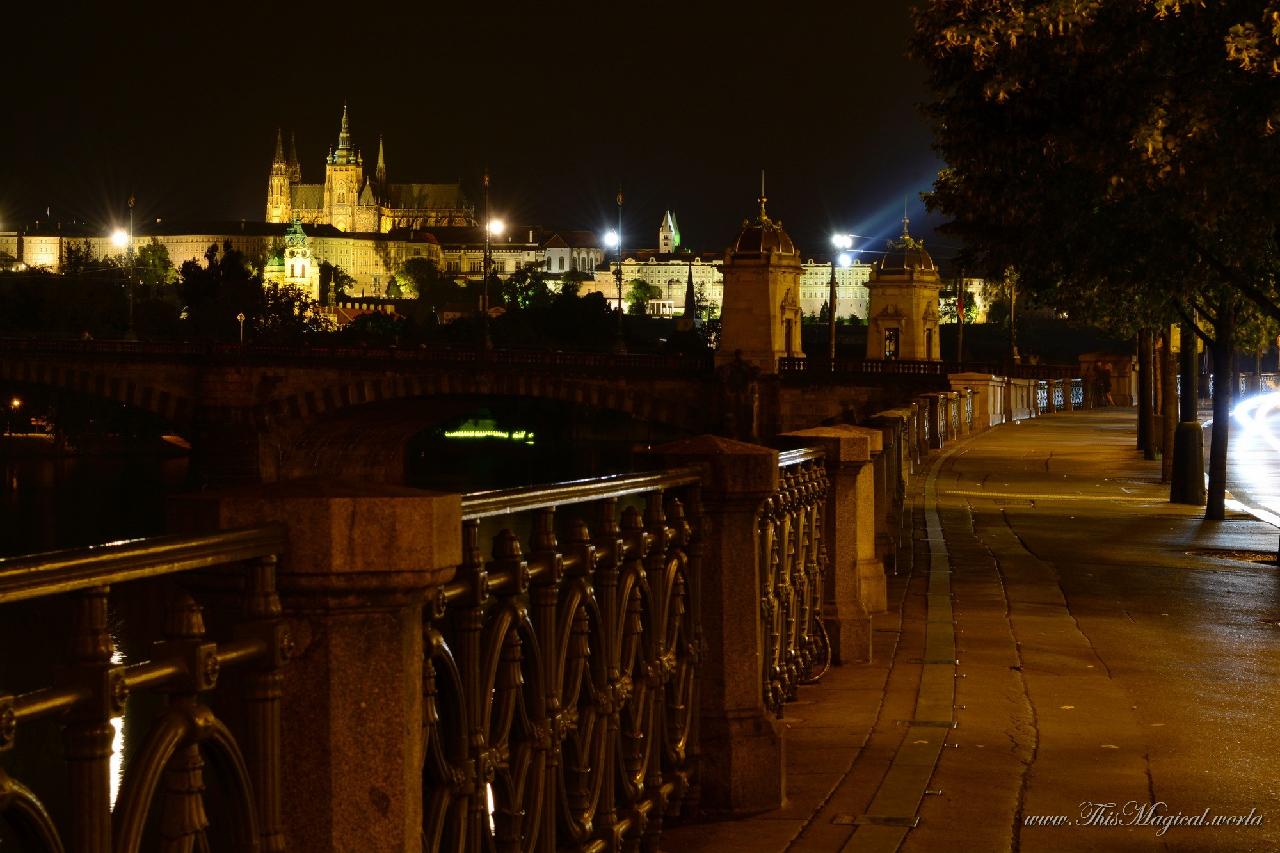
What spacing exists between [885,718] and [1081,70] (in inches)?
358

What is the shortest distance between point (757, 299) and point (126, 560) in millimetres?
72386

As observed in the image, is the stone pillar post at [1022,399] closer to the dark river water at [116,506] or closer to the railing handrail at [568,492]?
the dark river water at [116,506]

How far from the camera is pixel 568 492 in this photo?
4992mm

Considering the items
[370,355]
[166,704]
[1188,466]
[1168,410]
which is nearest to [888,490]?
[1188,466]

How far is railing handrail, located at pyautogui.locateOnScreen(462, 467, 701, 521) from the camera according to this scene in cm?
430

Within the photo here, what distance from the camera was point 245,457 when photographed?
77250 millimetres

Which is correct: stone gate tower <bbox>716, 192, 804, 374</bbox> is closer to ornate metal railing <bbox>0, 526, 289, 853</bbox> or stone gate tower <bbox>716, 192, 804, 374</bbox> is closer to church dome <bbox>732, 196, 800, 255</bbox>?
church dome <bbox>732, 196, 800, 255</bbox>

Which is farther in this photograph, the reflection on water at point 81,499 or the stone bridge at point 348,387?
the stone bridge at point 348,387

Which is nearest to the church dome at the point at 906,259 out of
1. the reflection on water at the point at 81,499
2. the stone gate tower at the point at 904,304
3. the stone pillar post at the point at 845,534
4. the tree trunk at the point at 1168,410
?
the stone gate tower at the point at 904,304

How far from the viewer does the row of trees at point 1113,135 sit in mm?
14719

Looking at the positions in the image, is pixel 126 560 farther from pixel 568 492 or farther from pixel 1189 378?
pixel 1189 378

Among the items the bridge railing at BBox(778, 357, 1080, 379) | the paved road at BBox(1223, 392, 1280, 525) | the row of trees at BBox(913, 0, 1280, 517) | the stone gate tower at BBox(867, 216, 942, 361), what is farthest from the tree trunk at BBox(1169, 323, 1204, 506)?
the stone gate tower at BBox(867, 216, 942, 361)

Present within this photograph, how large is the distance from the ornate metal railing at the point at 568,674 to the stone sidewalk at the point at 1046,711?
57 centimetres

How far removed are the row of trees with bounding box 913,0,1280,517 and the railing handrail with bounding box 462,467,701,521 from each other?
29.8 ft
